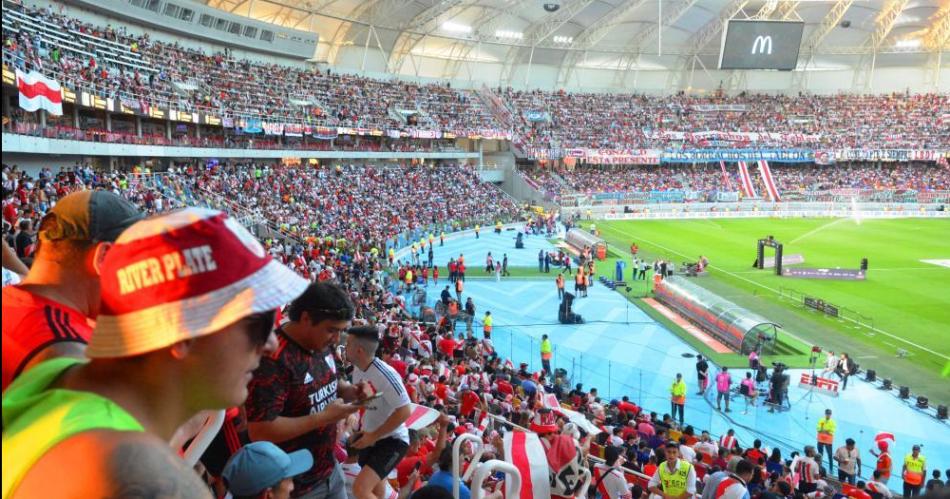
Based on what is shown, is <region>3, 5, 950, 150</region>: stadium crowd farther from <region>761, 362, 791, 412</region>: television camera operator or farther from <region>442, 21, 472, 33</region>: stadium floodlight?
<region>761, 362, 791, 412</region>: television camera operator

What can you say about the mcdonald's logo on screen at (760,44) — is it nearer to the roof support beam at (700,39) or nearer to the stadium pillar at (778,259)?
the roof support beam at (700,39)

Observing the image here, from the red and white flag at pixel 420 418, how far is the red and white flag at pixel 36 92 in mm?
22337

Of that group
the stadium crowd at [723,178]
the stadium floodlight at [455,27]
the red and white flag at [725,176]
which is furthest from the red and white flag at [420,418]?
the red and white flag at [725,176]

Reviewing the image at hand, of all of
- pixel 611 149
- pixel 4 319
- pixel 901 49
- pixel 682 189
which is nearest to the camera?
pixel 4 319

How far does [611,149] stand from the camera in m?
73.6

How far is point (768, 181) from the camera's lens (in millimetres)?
71000

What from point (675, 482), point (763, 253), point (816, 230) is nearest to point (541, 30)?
point (816, 230)

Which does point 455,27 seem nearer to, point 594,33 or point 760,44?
point 594,33

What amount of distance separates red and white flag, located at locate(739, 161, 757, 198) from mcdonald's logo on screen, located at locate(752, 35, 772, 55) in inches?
462

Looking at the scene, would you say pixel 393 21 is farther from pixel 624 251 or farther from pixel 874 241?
pixel 874 241

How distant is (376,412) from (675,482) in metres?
4.43

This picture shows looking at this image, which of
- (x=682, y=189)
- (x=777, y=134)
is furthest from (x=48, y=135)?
(x=777, y=134)

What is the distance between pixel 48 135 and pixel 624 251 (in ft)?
94.9

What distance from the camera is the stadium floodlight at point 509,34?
236ft
